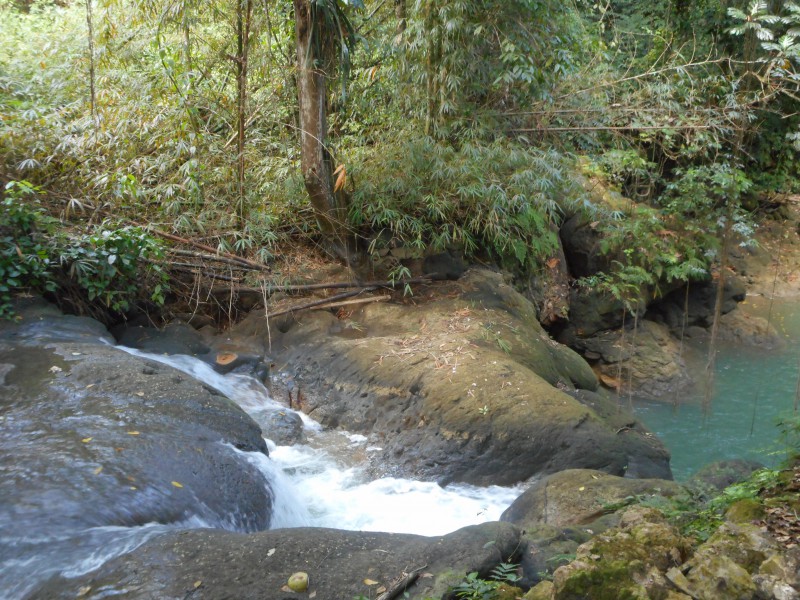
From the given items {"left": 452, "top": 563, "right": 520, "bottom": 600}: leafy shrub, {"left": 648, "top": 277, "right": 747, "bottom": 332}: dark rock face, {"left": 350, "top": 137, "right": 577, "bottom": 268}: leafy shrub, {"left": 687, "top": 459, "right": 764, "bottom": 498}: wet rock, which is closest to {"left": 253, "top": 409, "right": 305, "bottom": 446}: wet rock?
{"left": 350, "top": 137, "right": 577, "bottom": 268}: leafy shrub

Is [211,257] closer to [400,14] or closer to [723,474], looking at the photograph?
[400,14]

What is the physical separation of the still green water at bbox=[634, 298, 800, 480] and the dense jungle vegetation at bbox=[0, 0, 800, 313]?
2508 mm

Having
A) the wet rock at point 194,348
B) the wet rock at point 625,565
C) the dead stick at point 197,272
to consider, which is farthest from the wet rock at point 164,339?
the wet rock at point 625,565

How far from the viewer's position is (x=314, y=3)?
7.15 metres

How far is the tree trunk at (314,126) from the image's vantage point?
24.3 feet

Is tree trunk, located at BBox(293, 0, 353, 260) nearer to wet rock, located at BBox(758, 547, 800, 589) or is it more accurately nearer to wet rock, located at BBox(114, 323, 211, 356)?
wet rock, located at BBox(114, 323, 211, 356)

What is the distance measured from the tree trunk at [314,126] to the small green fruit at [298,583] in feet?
17.2

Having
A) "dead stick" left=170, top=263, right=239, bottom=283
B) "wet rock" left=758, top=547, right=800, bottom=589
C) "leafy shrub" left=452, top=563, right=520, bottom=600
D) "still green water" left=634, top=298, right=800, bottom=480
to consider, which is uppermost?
"dead stick" left=170, top=263, right=239, bottom=283

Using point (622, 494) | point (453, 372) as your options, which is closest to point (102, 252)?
point (453, 372)

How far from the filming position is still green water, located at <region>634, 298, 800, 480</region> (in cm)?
784

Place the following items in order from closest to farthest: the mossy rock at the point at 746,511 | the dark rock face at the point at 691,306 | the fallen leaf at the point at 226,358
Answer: the mossy rock at the point at 746,511 < the fallen leaf at the point at 226,358 < the dark rock face at the point at 691,306

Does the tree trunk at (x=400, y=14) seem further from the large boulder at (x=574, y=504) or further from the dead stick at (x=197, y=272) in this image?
the large boulder at (x=574, y=504)

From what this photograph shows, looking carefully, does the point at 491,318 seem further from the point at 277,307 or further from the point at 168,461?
the point at 168,461

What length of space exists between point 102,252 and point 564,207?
6518 mm
